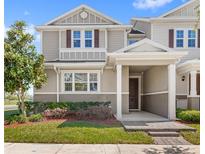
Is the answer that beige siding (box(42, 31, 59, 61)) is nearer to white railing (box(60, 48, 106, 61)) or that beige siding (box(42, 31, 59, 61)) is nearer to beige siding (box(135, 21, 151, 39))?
white railing (box(60, 48, 106, 61))

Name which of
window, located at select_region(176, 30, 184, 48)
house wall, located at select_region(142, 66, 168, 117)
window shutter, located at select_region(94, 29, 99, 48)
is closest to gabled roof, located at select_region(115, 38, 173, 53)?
house wall, located at select_region(142, 66, 168, 117)

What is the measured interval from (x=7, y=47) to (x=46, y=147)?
7.11 m

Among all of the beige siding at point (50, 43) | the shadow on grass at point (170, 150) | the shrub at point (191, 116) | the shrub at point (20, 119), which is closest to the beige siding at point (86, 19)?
the beige siding at point (50, 43)

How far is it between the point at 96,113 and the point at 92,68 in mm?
4299

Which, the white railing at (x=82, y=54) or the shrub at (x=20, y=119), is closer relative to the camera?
the shrub at (x=20, y=119)

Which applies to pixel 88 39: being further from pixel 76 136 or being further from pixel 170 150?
pixel 170 150

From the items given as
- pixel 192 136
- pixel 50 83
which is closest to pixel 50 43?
pixel 50 83

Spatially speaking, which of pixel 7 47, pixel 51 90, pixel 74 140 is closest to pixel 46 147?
pixel 74 140

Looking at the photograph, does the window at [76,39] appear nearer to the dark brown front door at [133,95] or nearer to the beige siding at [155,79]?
the dark brown front door at [133,95]

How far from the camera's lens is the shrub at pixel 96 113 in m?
13.9

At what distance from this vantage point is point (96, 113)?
14.0 metres

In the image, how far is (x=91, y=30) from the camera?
18.6 m
